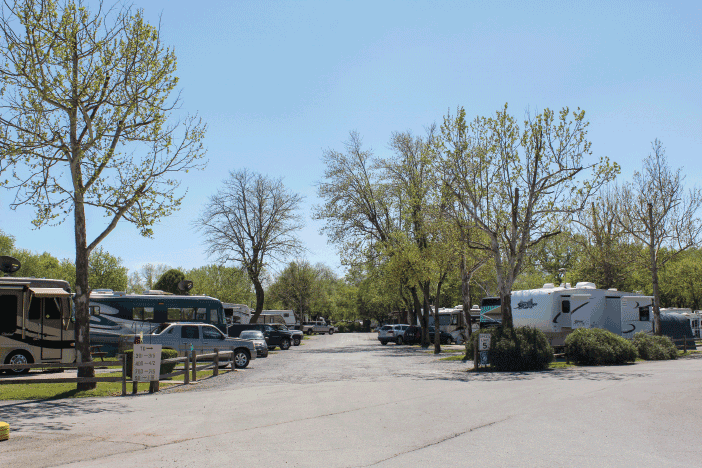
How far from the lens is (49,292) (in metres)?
19.2

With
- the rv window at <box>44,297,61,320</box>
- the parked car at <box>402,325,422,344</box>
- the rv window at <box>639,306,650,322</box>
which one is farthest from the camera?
the parked car at <box>402,325,422,344</box>

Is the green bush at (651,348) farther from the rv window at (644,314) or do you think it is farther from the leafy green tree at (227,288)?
the leafy green tree at (227,288)

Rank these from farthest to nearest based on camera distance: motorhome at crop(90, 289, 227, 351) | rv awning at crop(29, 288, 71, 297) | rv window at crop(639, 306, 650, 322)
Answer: rv window at crop(639, 306, 650, 322) < motorhome at crop(90, 289, 227, 351) < rv awning at crop(29, 288, 71, 297)

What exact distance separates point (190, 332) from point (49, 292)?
522cm

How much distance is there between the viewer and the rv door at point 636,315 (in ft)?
97.3

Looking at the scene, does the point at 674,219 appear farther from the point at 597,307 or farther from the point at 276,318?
the point at 276,318

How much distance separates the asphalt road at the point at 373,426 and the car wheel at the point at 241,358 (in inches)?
251

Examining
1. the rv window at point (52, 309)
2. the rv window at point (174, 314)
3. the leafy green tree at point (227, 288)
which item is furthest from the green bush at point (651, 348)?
the leafy green tree at point (227, 288)

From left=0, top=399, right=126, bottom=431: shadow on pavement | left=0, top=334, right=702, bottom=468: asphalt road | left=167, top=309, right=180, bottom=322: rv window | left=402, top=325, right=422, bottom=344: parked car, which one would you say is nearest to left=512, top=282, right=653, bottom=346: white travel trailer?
left=0, top=334, right=702, bottom=468: asphalt road

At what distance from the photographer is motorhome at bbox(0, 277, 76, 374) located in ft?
60.6

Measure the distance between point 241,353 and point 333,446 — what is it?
15.5m

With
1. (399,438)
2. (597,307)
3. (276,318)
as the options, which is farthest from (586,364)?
(276,318)

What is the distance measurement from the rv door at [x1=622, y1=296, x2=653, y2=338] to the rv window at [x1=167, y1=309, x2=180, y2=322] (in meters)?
23.0

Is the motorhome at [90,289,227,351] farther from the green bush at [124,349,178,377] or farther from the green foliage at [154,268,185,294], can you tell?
the green foliage at [154,268,185,294]
